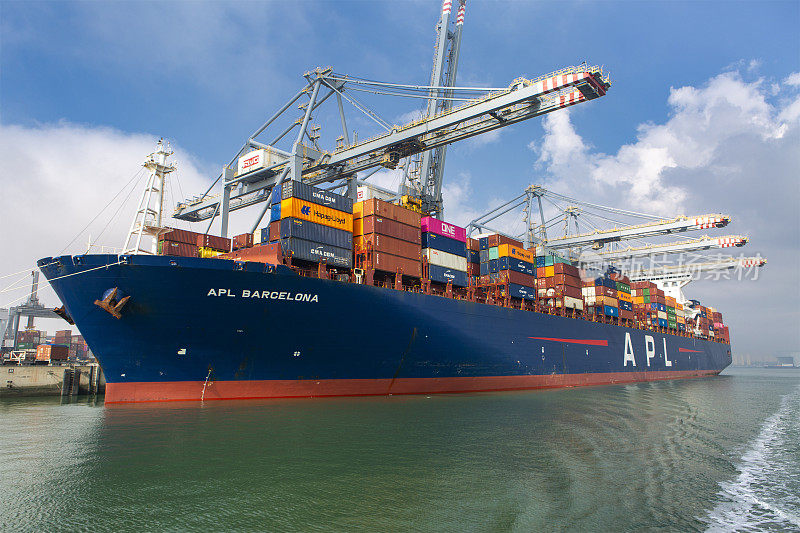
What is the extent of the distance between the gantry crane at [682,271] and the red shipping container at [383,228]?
171ft

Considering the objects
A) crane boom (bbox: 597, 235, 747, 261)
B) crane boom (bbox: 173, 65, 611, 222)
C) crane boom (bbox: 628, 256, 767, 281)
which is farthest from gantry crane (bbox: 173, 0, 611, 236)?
crane boom (bbox: 628, 256, 767, 281)

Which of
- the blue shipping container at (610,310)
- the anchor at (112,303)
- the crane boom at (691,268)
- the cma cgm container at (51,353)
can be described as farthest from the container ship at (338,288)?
the crane boom at (691,268)

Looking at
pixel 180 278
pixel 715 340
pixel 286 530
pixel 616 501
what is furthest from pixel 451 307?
pixel 715 340

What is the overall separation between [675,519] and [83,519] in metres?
9.99

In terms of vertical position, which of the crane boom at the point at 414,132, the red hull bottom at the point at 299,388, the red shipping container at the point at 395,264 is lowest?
the red hull bottom at the point at 299,388

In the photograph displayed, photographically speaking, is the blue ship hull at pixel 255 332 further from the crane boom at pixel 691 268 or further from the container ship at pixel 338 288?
the crane boom at pixel 691 268

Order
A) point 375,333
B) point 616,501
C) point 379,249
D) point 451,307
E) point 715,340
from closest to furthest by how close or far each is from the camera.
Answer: point 616,501, point 375,333, point 379,249, point 451,307, point 715,340

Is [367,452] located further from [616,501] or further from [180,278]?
[180,278]

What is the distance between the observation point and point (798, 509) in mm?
8680

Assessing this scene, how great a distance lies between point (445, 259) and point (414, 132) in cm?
793

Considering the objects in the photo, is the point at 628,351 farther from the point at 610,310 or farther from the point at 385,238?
the point at 385,238

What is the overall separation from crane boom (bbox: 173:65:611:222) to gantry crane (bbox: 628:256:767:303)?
4941 centimetres

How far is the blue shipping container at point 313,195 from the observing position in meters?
22.2

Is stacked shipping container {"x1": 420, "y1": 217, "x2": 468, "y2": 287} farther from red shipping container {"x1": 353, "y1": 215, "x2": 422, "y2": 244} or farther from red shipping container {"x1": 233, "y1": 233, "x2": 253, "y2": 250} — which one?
red shipping container {"x1": 233, "y1": 233, "x2": 253, "y2": 250}
